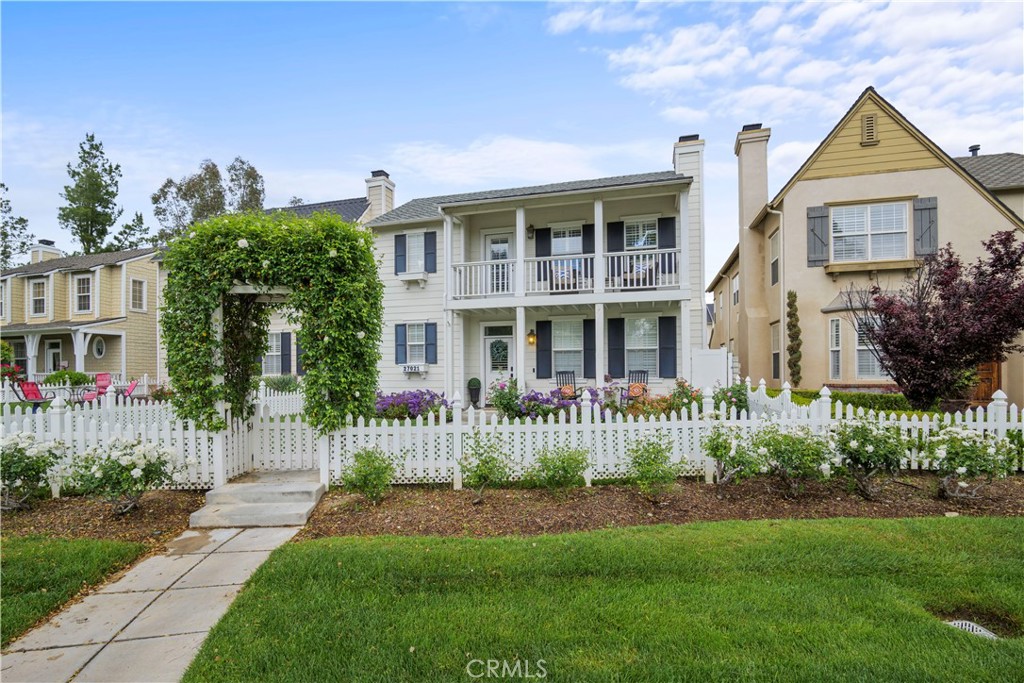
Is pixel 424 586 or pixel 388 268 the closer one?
pixel 424 586

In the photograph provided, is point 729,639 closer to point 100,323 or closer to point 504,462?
point 504,462

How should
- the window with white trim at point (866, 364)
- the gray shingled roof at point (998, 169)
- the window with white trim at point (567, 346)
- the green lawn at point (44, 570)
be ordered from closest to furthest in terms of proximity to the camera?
the green lawn at point (44, 570) < the window with white trim at point (866, 364) < the gray shingled roof at point (998, 169) < the window with white trim at point (567, 346)

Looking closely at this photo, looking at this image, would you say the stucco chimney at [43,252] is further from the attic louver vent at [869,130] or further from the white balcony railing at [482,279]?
the attic louver vent at [869,130]

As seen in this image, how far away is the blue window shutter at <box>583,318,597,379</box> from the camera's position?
1393cm

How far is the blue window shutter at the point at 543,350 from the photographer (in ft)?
46.6

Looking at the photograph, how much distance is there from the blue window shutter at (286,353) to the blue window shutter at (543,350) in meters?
8.73

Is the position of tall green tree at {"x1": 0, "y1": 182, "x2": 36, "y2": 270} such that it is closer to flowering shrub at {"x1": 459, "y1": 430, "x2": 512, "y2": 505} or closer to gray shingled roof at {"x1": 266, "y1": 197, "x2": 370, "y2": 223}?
gray shingled roof at {"x1": 266, "y1": 197, "x2": 370, "y2": 223}

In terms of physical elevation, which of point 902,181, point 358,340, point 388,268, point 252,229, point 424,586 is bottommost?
point 424,586

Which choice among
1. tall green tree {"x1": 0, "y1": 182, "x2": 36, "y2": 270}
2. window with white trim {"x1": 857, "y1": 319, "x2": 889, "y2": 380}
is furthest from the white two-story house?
tall green tree {"x1": 0, "y1": 182, "x2": 36, "y2": 270}

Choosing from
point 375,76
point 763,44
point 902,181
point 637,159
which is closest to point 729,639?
point 763,44

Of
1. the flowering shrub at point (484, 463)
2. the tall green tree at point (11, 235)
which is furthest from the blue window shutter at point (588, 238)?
the tall green tree at point (11, 235)

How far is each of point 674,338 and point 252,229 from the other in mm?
10667

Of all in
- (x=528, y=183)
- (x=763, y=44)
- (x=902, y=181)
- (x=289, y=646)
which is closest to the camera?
(x=289, y=646)

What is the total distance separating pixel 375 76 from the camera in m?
9.64
